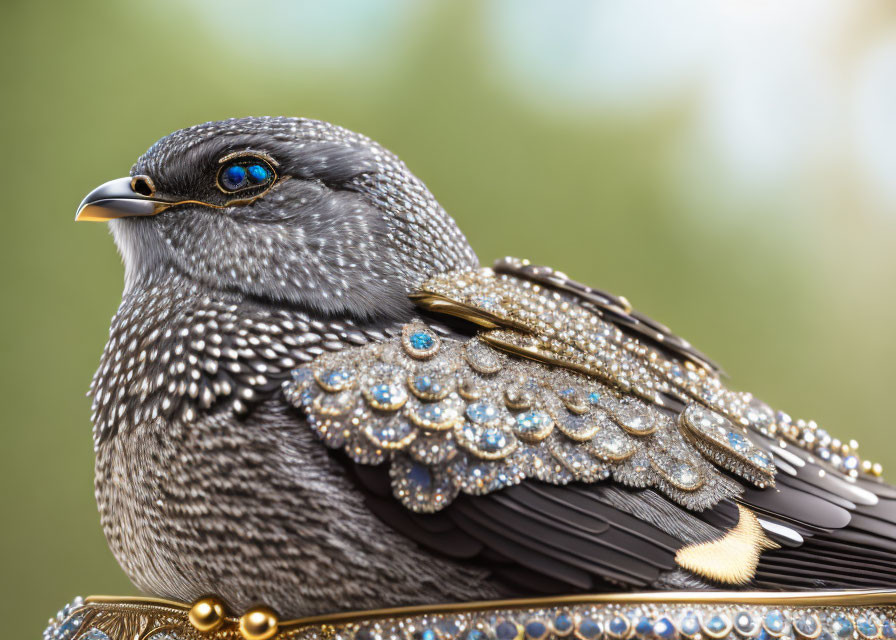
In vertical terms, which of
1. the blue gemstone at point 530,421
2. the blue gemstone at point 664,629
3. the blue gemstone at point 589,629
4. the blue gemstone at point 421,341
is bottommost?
the blue gemstone at point 589,629

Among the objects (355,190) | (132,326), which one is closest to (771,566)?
(355,190)

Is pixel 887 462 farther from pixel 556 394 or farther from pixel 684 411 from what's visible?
pixel 556 394

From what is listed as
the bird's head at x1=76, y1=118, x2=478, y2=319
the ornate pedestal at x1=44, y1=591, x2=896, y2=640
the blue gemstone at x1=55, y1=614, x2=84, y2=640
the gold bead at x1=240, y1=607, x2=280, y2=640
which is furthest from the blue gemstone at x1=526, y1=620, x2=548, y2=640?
the blue gemstone at x1=55, y1=614, x2=84, y2=640

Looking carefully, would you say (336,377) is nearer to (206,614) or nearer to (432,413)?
(432,413)

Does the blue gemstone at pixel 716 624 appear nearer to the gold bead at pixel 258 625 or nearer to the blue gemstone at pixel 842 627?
the blue gemstone at pixel 842 627

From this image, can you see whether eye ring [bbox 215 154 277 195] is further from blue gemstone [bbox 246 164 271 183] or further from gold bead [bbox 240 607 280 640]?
gold bead [bbox 240 607 280 640]

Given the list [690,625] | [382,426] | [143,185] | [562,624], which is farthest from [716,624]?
[143,185]

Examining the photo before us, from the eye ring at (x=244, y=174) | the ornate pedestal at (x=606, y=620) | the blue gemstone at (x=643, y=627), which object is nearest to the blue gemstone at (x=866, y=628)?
the ornate pedestal at (x=606, y=620)
